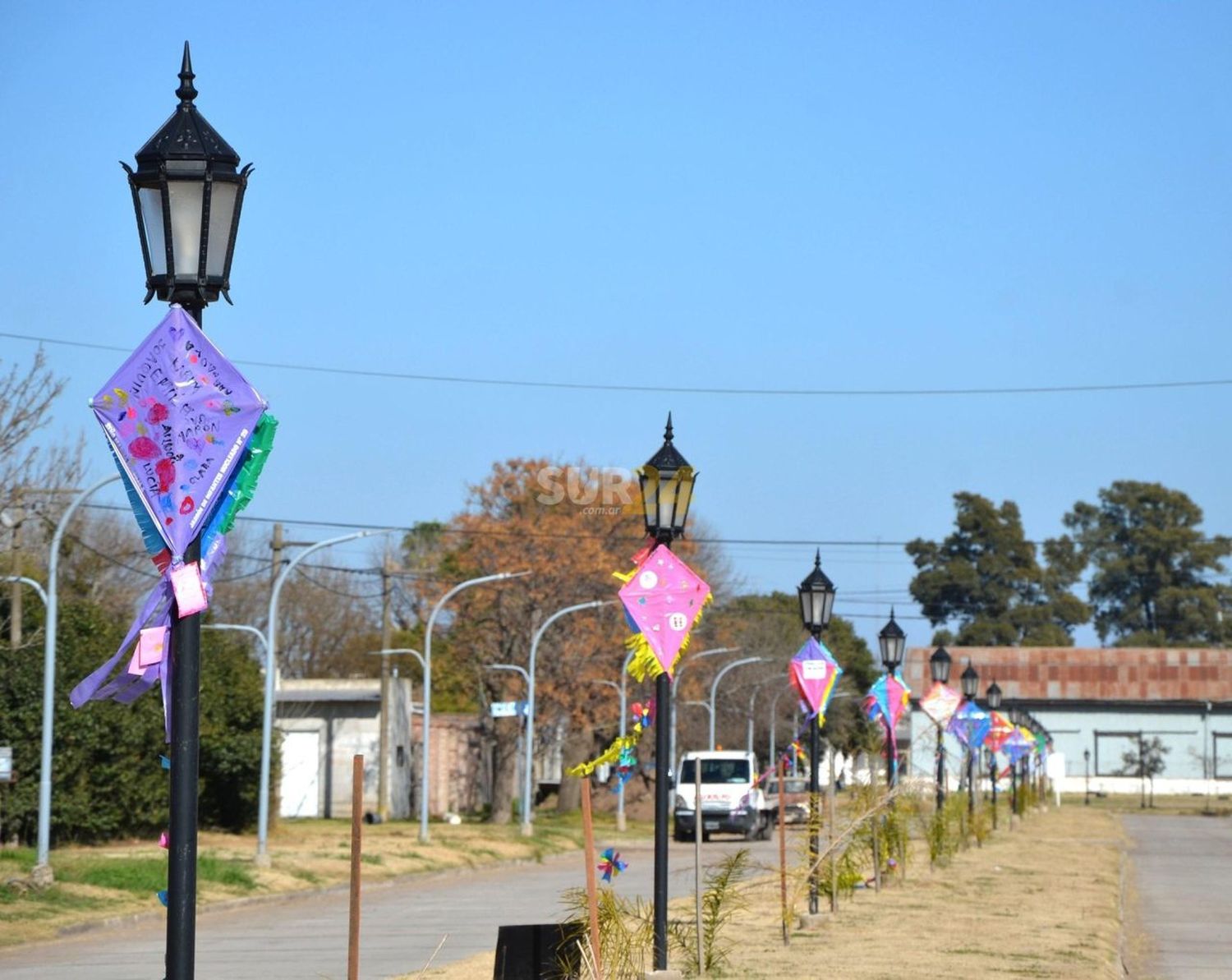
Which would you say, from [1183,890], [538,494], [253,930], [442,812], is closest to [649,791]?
[442,812]

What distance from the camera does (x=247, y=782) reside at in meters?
39.1

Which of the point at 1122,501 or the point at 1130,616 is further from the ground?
the point at 1122,501

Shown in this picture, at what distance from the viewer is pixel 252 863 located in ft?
95.3

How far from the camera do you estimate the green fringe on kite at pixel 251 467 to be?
25.3 feet

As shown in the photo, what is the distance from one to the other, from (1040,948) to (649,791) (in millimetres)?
43214

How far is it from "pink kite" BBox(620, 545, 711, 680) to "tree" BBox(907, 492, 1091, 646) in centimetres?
10211

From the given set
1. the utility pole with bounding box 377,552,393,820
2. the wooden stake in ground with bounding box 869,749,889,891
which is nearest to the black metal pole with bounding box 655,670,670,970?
the wooden stake in ground with bounding box 869,749,889,891

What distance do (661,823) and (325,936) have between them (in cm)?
780

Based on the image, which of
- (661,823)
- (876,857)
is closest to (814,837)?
(876,857)

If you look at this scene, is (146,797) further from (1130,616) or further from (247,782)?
(1130,616)

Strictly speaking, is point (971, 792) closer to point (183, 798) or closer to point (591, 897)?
point (591, 897)

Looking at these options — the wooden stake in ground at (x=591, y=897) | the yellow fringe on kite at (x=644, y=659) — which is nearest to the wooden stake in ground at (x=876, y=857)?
the yellow fringe on kite at (x=644, y=659)

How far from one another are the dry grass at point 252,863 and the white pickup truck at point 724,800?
2742 mm

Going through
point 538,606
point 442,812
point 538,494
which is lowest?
point 442,812
